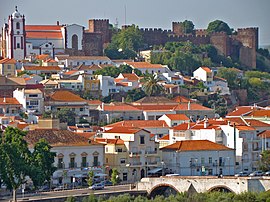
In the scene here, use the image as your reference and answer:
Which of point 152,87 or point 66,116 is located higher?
point 152,87

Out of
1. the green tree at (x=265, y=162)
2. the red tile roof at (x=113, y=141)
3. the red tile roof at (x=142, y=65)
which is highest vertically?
the red tile roof at (x=142, y=65)

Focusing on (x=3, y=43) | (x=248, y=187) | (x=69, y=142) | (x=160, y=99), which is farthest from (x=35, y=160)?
(x=3, y=43)

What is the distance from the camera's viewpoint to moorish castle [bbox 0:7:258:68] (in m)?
82.5

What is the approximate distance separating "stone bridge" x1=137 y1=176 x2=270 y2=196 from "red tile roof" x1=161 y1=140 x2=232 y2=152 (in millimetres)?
4158

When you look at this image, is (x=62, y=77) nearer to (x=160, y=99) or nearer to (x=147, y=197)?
(x=160, y=99)

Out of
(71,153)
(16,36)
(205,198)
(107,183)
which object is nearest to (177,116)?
(71,153)

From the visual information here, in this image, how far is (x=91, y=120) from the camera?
6600 cm

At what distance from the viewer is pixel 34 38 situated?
85312 millimetres

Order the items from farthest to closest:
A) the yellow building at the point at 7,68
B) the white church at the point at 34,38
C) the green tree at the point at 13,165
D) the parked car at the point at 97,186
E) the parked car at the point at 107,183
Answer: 1. the white church at the point at 34,38
2. the yellow building at the point at 7,68
3. the parked car at the point at 107,183
4. the parked car at the point at 97,186
5. the green tree at the point at 13,165

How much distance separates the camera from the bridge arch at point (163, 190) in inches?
1865

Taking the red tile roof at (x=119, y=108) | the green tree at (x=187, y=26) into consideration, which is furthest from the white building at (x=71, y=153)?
the green tree at (x=187, y=26)

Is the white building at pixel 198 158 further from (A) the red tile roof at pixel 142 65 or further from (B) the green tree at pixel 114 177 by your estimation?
(A) the red tile roof at pixel 142 65

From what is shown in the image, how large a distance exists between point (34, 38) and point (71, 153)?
36.5 meters

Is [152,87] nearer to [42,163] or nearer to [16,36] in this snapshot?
[16,36]
